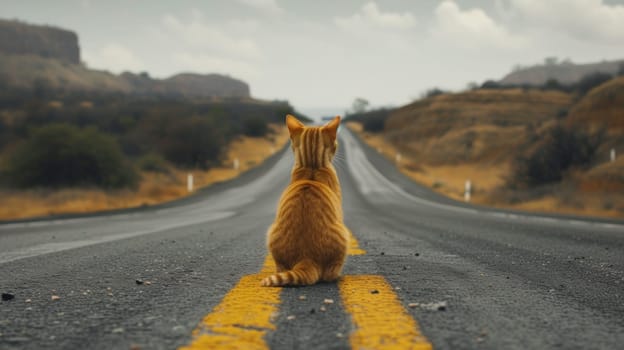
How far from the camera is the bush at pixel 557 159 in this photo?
25350 mm

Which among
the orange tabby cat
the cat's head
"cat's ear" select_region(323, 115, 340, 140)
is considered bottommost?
the orange tabby cat

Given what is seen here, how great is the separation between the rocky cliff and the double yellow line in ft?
530

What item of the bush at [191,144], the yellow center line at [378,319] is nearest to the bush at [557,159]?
the bush at [191,144]

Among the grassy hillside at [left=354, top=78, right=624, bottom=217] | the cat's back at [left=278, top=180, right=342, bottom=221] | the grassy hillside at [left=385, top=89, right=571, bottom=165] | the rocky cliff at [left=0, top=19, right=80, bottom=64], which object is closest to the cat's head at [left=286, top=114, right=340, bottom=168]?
the cat's back at [left=278, top=180, right=342, bottom=221]

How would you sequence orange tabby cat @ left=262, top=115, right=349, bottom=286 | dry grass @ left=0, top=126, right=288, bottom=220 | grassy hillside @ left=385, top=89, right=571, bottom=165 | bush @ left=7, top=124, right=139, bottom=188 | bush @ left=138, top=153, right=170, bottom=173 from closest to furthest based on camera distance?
orange tabby cat @ left=262, top=115, right=349, bottom=286 → dry grass @ left=0, top=126, right=288, bottom=220 → bush @ left=7, top=124, right=139, bottom=188 → bush @ left=138, top=153, right=170, bottom=173 → grassy hillside @ left=385, top=89, right=571, bottom=165

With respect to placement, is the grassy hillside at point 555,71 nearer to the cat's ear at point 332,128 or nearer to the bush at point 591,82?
the bush at point 591,82

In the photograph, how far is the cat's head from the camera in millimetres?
3848

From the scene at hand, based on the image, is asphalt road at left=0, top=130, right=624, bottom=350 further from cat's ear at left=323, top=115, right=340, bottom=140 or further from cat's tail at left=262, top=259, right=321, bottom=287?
cat's ear at left=323, top=115, right=340, bottom=140

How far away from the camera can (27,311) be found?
2.55m

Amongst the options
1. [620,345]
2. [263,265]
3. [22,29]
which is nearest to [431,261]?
[263,265]

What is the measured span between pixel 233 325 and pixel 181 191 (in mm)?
24065

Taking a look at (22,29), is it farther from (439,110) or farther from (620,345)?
(620,345)

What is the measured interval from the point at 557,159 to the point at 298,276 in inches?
1035

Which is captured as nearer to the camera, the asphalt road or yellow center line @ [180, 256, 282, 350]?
yellow center line @ [180, 256, 282, 350]
